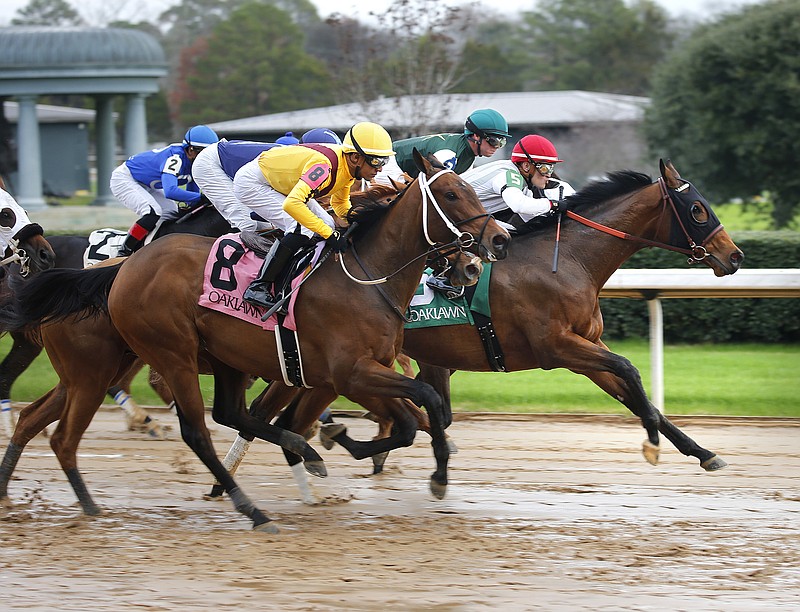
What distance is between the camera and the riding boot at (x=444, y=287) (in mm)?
5828

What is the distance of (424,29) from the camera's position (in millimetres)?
14625

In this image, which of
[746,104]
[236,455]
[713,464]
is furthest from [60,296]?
[746,104]

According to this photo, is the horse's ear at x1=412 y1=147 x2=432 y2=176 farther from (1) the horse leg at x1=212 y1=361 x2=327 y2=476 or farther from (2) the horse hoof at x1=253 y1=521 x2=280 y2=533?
(2) the horse hoof at x1=253 y1=521 x2=280 y2=533

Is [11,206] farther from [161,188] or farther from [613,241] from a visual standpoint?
[613,241]

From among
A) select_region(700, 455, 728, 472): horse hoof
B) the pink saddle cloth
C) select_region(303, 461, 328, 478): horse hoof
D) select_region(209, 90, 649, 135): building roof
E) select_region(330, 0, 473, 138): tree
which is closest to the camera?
the pink saddle cloth

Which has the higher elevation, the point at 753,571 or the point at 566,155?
the point at 753,571

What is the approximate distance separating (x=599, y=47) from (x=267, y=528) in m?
41.8

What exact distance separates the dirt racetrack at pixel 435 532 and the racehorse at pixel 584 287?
0.38m

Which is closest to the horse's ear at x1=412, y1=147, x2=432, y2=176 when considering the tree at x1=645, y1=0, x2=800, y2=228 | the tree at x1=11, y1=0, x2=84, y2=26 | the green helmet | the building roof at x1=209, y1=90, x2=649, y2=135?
the green helmet

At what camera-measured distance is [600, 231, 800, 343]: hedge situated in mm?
9930

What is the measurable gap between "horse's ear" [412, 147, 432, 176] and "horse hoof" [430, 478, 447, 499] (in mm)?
1478

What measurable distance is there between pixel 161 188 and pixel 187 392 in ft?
8.81

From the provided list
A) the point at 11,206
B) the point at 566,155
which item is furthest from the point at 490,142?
the point at 566,155

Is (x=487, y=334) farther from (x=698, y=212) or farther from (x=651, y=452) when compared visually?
(x=698, y=212)
